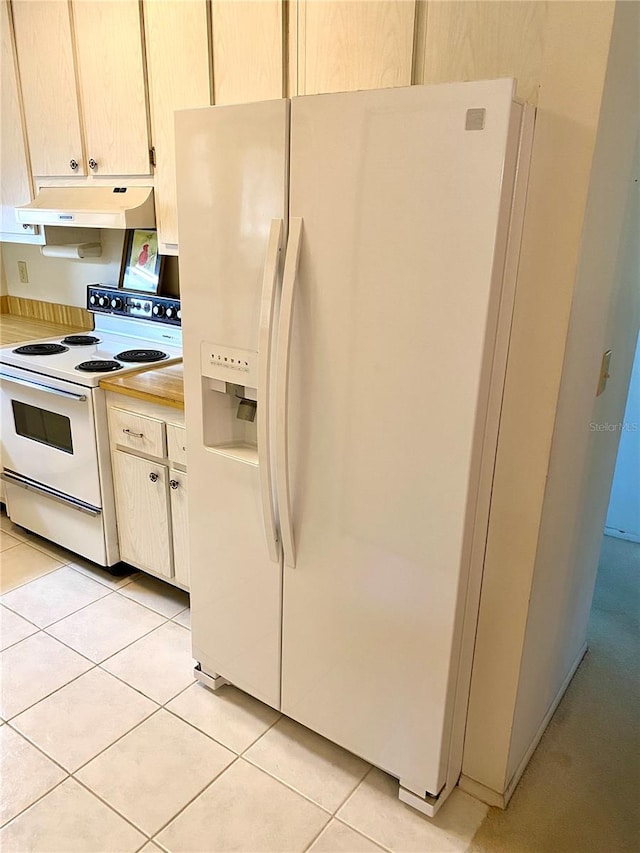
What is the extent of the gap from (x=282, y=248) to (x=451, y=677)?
1126 mm

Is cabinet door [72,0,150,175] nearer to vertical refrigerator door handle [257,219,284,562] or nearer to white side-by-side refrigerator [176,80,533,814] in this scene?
white side-by-side refrigerator [176,80,533,814]

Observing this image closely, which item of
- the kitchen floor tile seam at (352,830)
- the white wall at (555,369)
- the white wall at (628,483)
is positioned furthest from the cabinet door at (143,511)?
the white wall at (628,483)

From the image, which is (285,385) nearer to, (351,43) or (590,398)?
(590,398)

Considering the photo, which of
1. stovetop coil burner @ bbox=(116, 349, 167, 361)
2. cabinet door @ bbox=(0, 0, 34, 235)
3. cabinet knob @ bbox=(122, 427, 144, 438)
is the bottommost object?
cabinet knob @ bbox=(122, 427, 144, 438)

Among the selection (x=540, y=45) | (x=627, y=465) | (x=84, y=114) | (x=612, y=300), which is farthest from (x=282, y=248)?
(x=627, y=465)

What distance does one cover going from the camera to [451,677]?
1.54 metres

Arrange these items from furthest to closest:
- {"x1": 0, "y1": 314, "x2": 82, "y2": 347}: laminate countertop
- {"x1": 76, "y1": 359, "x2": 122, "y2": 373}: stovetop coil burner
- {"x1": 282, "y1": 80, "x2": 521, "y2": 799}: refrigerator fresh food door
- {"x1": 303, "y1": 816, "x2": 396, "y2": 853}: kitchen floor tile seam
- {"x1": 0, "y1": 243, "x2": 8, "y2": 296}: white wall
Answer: {"x1": 0, "y1": 243, "x2": 8, "y2": 296}: white wall
{"x1": 0, "y1": 314, "x2": 82, "y2": 347}: laminate countertop
{"x1": 76, "y1": 359, "x2": 122, "y2": 373}: stovetop coil burner
{"x1": 303, "y1": 816, "x2": 396, "y2": 853}: kitchen floor tile seam
{"x1": 282, "y1": 80, "x2": 521, "y2": 799}: refrigerator fresh food door

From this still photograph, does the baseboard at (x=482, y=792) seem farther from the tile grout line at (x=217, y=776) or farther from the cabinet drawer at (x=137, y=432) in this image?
the cabinet drawer at (x=137, y=432)

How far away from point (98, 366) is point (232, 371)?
3.35 feet

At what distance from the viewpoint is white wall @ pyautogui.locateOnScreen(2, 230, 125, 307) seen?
10.3 ft

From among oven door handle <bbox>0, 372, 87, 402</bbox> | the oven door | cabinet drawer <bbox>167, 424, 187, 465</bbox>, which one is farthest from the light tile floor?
oven door handle <bbox>0, 372, 87, 402</bbox>

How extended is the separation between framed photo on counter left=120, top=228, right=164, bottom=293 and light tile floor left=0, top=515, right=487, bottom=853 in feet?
4.94

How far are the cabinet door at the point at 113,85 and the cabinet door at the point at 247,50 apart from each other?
40cm

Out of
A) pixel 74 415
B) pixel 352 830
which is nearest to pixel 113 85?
pixel 74 415
